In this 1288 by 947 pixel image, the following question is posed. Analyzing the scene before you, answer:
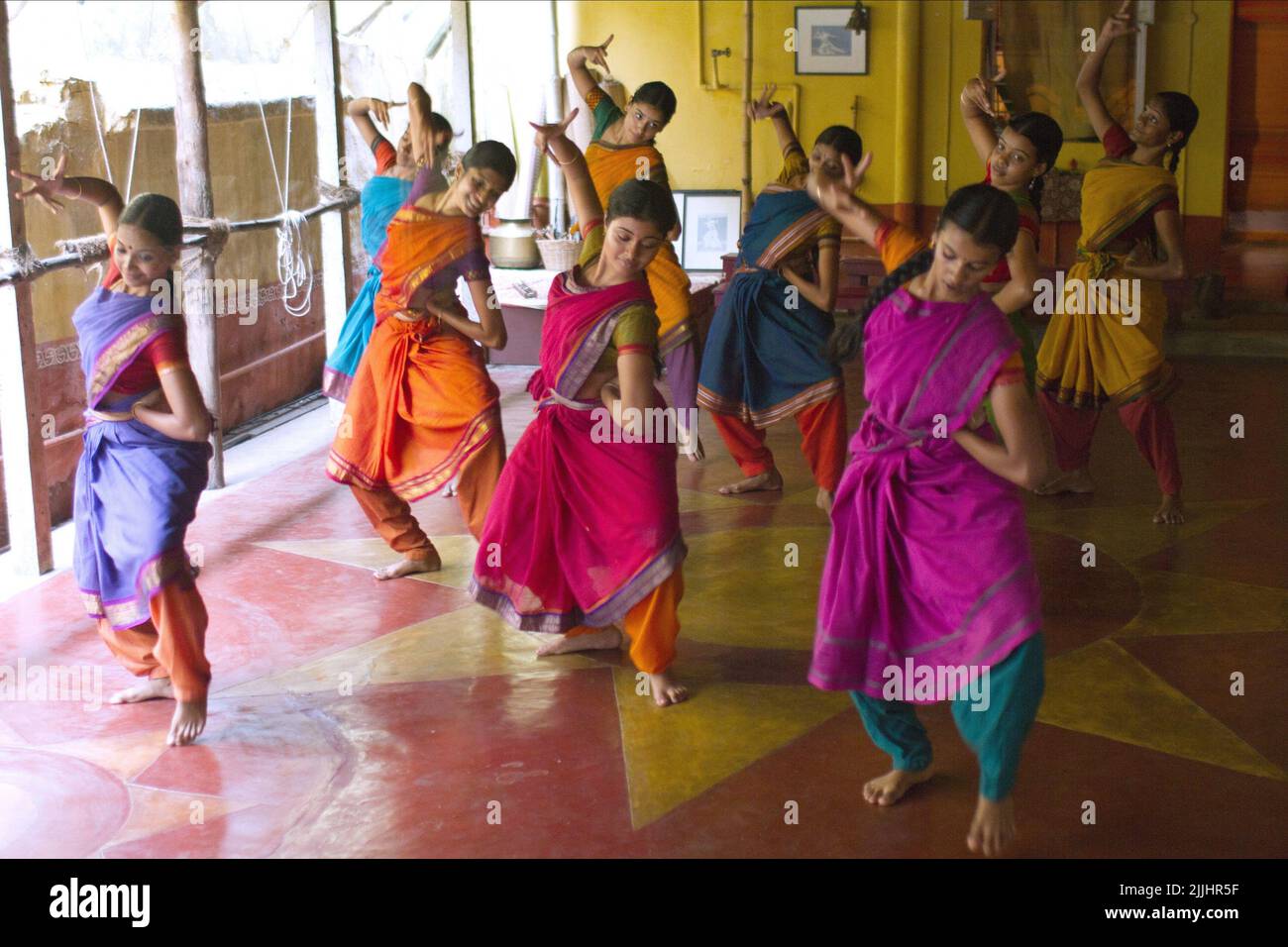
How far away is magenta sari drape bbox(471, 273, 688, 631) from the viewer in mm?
3855

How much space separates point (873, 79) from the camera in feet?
37.1

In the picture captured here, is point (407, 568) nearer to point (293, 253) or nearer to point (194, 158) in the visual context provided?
point (194, 158)

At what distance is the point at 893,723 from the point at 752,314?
276 cm

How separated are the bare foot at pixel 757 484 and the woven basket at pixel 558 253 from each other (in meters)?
3.41

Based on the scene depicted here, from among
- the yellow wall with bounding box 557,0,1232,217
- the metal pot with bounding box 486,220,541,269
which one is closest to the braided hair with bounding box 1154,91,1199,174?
the metal pot with bounding box 486,220,541,269

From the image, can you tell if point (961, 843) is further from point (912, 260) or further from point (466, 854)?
point (912, 260)

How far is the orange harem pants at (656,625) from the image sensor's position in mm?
3904

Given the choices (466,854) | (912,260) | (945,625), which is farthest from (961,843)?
(912,260)

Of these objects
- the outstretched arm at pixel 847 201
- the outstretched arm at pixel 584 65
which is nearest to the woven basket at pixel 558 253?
the outstretched arm at pixel 584 65

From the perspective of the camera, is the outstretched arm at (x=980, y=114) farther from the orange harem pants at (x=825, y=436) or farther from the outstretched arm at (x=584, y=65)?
the outstretched arm at (x=584, y=65)

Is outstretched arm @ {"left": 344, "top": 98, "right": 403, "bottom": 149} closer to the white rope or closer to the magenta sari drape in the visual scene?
the white rope

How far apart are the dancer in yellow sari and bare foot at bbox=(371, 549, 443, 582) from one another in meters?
2.61

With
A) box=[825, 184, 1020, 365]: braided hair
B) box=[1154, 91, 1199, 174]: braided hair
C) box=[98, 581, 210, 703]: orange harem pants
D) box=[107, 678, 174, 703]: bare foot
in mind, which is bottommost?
box=[107, 678, 174, 703]: bare foot

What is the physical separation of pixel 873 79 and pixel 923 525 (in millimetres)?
8974
